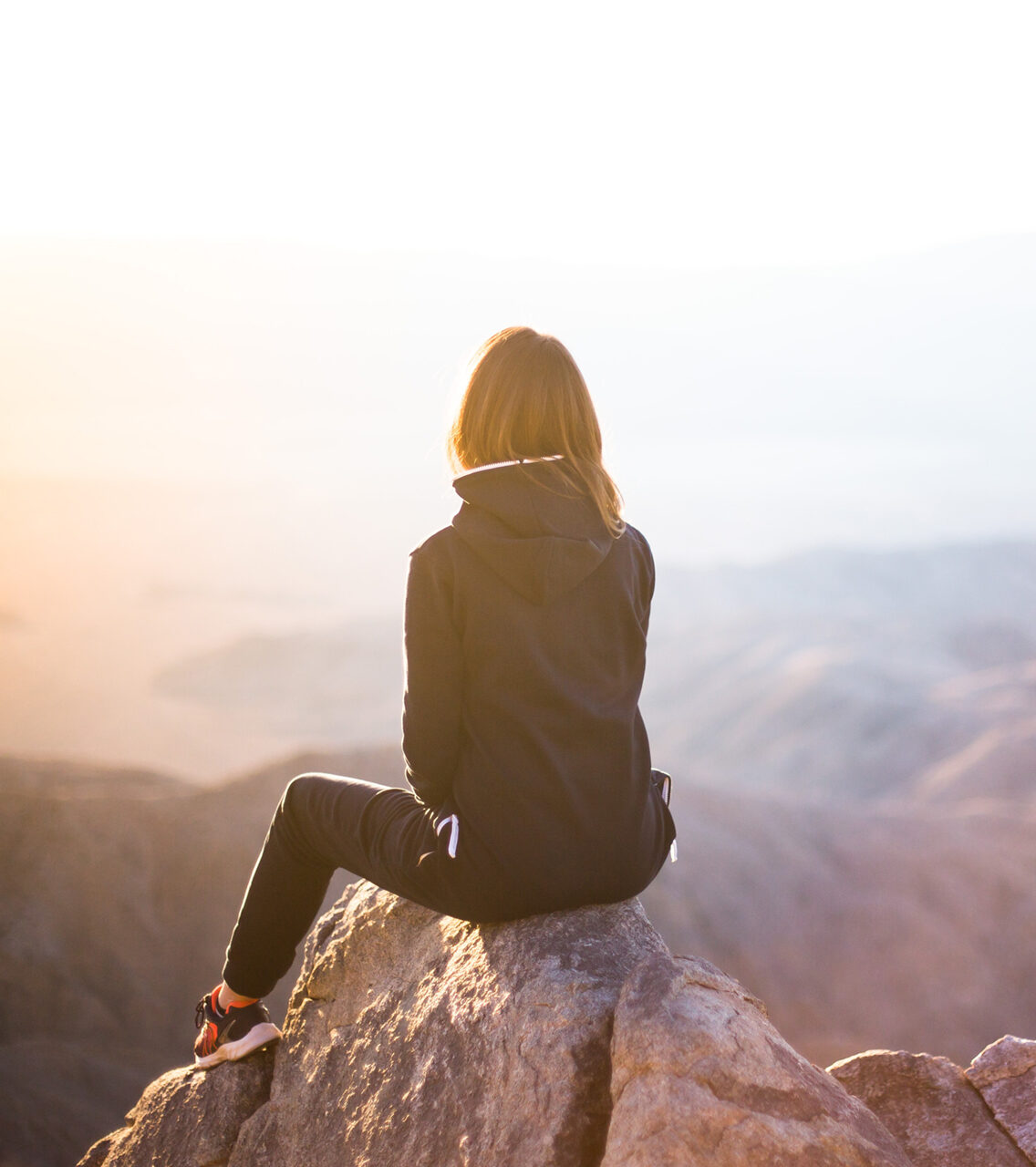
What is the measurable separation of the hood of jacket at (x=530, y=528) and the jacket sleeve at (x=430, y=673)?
0.07 meters

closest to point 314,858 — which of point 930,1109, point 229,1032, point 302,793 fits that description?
point 302,793

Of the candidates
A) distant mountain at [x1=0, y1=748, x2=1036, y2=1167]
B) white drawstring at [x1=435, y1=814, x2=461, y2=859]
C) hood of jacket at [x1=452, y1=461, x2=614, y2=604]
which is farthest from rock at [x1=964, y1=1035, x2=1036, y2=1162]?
distant mountain at [x1=0, y1=748, x2=1036, y2=1167]

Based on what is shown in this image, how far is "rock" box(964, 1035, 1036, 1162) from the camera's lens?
1.76 metres

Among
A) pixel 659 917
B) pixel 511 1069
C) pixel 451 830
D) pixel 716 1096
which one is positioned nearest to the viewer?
pixel 716 1096

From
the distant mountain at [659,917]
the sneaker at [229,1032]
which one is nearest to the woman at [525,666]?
the sneaker at [229,1032]

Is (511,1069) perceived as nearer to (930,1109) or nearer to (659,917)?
(930,1109)

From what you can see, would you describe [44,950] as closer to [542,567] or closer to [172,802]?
[172,802]

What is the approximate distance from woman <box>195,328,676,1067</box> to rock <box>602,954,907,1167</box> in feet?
0.77

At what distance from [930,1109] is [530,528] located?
1323 millimetres

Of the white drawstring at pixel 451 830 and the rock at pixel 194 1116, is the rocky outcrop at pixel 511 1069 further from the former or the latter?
the white drawstring at pixel 451 830

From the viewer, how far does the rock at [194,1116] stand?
1.74 m

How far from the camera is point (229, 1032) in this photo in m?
1.80

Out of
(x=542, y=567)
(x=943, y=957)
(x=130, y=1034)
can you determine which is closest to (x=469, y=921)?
(x=542, y=567)

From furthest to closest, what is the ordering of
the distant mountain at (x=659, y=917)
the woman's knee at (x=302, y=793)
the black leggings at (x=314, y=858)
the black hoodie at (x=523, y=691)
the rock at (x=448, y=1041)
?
the distant mountain at (x=659, y=917), the woman's knee at (x=302, y=793), the black leggings at (x=314, y=858), the black hoodie at (x=523, y=691), the rock at (x=448, y=1041)
